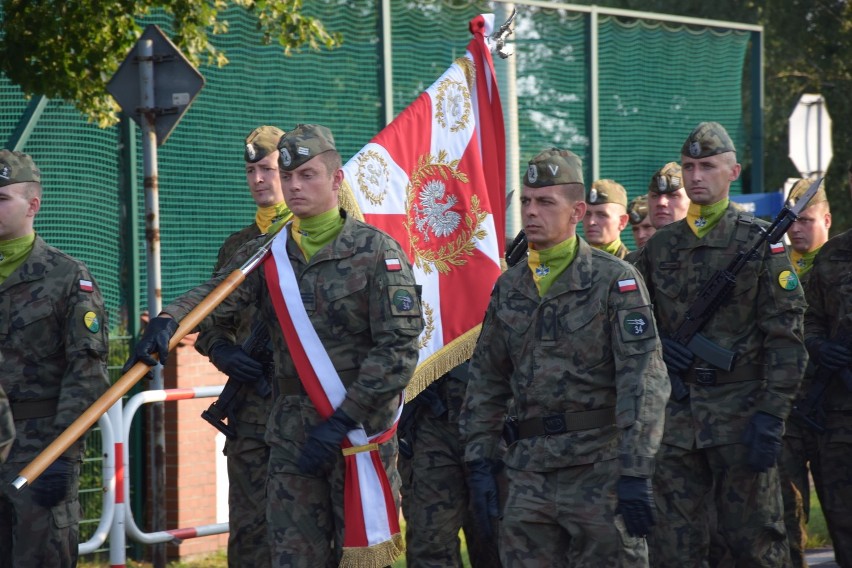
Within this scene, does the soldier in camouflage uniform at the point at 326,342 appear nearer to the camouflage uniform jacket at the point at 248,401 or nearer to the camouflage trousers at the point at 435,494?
the camouflage uniform jacket at the point at 248,401

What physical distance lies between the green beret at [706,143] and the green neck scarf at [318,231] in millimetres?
1949

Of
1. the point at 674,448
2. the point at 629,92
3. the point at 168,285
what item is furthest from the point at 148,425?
the point at 629,92

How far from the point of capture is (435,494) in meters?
7.56

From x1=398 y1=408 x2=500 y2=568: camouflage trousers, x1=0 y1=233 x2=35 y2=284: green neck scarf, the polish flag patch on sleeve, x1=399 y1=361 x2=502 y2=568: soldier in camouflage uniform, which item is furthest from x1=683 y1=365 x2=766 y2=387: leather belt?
x1=0 y1=233 x2=35 y2=284: green neck scarf

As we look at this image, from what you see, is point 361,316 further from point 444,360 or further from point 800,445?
point 800,445

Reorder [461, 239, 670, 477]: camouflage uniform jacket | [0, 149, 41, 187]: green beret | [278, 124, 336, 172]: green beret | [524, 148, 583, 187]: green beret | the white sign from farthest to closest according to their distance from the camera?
1. the white sign
2. [0, 149, 41, 187]: green beret
3. [278, 124, 336, 172]: green beret
4. [524, 148, 583, 187]: green beret
5. [461, 239, 670, 477]: camouflage uniform jacket

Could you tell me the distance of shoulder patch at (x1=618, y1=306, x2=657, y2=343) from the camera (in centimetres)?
546

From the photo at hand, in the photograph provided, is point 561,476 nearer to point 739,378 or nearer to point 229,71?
point 739,378

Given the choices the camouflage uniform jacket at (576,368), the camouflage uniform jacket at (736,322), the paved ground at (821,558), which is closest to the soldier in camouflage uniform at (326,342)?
the camouflage uniform jacket at (576,368)

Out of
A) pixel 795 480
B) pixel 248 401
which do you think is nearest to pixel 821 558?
pixel 795 480

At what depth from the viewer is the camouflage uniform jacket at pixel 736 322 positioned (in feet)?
22.0

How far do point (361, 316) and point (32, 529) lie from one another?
5.82ft

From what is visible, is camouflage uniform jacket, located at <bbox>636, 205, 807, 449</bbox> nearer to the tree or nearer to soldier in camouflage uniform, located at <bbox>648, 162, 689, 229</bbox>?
soldier in camouflage uniform, located at <bbox>648, 162, 689, 229</bbox>

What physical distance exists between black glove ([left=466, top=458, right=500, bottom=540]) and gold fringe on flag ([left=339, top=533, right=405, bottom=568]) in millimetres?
561
